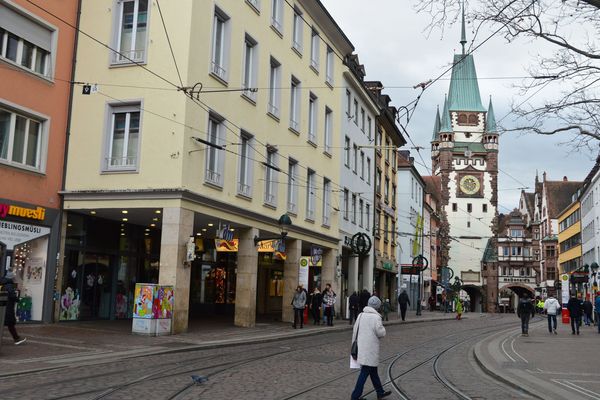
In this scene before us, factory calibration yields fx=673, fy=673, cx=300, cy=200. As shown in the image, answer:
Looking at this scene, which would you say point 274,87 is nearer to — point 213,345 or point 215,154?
point 215,154

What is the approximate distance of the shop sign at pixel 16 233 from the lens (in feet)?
66.2

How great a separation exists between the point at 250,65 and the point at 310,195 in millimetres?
8934

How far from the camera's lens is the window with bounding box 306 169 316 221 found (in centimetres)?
3338

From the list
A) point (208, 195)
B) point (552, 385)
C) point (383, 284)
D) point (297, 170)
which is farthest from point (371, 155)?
point (552, 385)

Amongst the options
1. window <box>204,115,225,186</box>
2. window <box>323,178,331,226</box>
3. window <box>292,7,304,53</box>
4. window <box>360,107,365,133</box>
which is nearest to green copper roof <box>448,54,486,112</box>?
window <box>360,107,365,133</box>

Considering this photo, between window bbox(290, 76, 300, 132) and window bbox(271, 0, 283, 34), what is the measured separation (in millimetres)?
2721

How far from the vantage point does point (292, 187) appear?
103 ft

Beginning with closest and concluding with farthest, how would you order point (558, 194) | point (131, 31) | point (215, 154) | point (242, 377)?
point (242, 377) < point (131, 31) < point (215, 154) < point (558, 194)

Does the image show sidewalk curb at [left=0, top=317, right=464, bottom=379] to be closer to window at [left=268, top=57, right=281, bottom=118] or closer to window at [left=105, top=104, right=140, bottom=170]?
window at [left=105, top=104, right=140, bottom=170]

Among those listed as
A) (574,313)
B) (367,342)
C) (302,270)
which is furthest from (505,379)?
(302,270)

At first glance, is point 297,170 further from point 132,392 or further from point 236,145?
point 132,392

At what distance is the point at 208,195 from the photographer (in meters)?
23.0

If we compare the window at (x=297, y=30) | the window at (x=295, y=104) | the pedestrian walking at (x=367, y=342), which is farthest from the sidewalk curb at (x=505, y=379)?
the window at (x=297, y=30)

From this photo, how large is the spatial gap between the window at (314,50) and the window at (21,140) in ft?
51.5
